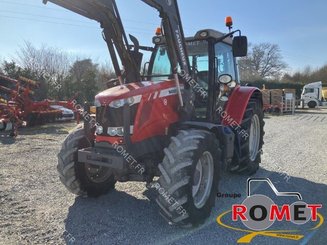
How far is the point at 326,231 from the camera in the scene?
4.05 m

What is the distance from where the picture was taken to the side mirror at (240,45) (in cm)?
Answer: 527

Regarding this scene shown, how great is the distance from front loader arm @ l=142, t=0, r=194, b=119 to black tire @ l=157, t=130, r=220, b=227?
912 mm

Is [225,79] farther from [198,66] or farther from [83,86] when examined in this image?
[83,86]

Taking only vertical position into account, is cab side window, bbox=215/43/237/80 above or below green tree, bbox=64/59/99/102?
above

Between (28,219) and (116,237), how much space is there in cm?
128

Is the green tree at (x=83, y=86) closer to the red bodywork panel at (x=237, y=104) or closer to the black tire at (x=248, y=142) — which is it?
the black tire at (x=248, y=142)

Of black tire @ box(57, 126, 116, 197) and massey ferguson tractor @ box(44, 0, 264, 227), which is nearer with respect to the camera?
massey ferguson tractor @ box(44, 0, 264, 227)

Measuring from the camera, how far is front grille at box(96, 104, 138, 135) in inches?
171

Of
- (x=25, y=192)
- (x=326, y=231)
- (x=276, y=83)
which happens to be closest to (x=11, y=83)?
(x=25, y=192)

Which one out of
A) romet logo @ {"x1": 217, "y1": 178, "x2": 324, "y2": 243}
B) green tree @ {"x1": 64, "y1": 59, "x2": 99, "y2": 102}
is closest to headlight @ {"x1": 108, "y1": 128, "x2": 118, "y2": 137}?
romet logo @ {"x1": 217, "y1": 178, "x2": 324, "y2": 243}

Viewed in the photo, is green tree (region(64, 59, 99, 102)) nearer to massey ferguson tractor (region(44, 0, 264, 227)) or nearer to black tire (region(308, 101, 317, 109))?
black tire (region(308, 101, 317, 109))

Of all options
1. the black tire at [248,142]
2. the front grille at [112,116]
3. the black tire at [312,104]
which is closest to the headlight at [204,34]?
the black tire at [248,142]

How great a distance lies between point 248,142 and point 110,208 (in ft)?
9.39

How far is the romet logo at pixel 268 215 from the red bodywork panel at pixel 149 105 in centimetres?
144
